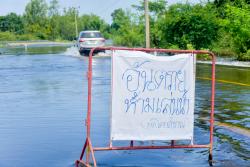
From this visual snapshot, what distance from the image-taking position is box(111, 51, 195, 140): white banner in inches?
271

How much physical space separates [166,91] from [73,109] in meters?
5.75

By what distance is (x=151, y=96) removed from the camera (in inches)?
278

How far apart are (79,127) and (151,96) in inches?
137

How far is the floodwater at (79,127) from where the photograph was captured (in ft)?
25.2

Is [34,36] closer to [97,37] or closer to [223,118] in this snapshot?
[97,37]

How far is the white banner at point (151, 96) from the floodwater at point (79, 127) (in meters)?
0.60

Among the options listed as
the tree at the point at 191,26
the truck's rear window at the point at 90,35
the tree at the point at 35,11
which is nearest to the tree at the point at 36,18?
the tree at the point at 35,11

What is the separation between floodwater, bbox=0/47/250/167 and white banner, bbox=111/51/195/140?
1.97 feet

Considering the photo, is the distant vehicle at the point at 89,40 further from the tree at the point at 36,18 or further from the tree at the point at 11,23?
the tree at the point at 11,23

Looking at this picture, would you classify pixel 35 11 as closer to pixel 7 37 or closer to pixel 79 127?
pixel 7 37

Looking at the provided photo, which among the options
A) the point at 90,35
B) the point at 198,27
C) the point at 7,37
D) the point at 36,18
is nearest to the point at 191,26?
the point at 198,27

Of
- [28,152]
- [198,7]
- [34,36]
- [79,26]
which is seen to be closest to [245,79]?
[28,152]

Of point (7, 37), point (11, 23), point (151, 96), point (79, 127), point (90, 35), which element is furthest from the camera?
point (11, 23)

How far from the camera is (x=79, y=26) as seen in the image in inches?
4377
